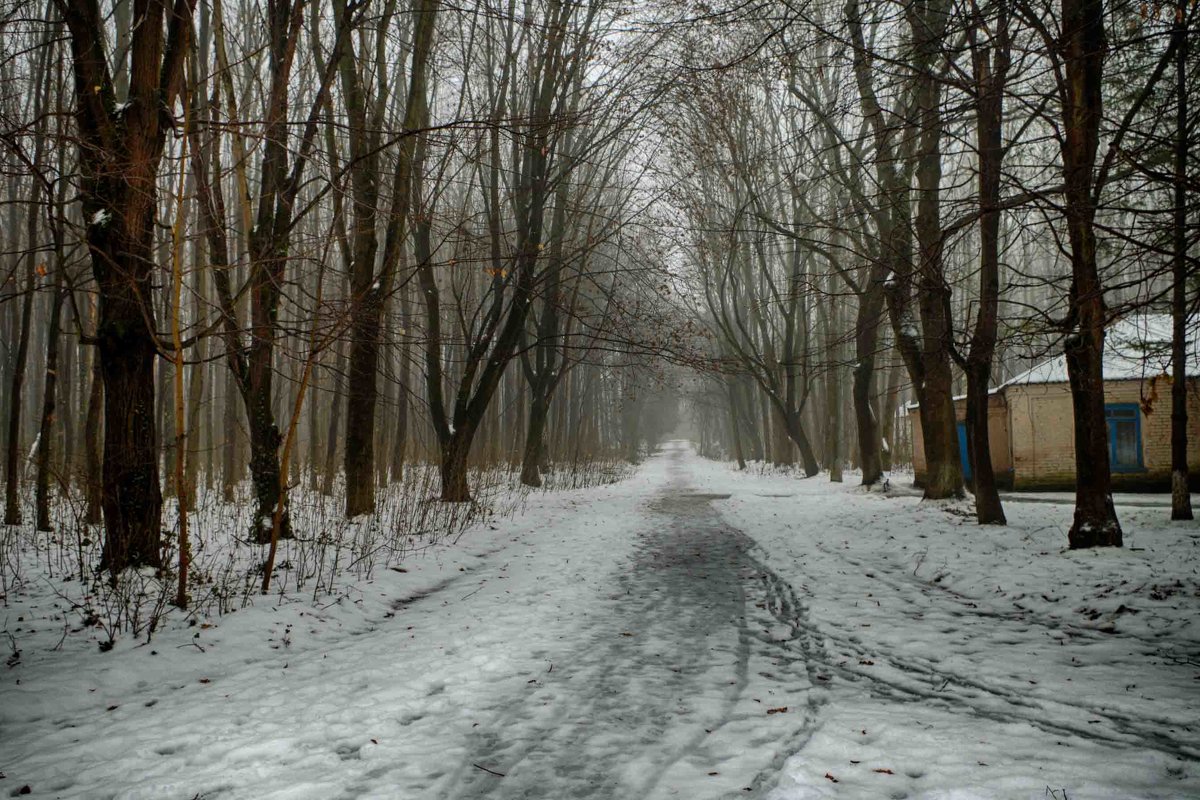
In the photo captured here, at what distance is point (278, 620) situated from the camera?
5.27 m

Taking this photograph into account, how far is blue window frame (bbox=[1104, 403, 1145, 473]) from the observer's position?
16.9 metres

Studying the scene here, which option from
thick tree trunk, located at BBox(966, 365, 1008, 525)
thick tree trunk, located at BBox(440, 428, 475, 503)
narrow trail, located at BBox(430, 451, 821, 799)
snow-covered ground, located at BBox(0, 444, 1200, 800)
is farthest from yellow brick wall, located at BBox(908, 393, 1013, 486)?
narrow trail, located at BBox(430, 451, 821, 799)

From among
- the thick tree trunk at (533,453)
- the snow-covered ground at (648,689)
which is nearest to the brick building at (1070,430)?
the thick tree trunk at (533,453)

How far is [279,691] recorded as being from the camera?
3.93m

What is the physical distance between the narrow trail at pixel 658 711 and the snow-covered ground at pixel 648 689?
0.07 feet

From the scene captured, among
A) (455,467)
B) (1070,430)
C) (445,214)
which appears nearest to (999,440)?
(1070,430)

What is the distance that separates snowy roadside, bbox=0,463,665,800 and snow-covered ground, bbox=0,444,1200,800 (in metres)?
0.02

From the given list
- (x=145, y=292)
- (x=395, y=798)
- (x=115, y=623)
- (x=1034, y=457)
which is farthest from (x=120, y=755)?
(x=1034, y=457)

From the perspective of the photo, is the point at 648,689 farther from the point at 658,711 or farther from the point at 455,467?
the point at 455,467

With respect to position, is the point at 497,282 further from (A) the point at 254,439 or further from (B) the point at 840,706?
(B) the point at 840,706

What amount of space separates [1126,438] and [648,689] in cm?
1840

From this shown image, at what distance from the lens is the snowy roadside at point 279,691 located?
2.90 metres

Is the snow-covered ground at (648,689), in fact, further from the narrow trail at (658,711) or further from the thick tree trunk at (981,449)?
the thick tree trunk at (981,449)

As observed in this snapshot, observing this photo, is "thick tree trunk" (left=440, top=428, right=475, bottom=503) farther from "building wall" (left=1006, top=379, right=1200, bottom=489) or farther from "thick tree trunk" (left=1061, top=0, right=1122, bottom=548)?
"building wall" (left=1006, top=379, right=1200, bottom=489)
